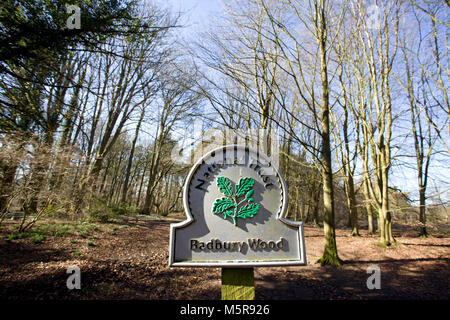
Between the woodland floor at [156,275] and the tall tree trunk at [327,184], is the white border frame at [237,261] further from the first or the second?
the tall tree trunk at [327,184]

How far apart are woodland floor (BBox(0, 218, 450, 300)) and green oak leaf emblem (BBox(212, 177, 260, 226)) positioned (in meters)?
2.87

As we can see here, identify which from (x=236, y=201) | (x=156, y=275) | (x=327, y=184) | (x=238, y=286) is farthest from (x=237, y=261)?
(x=327, y=184)

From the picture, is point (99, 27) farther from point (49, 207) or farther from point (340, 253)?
point (340, 253)

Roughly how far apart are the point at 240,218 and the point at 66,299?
A: 3551mm

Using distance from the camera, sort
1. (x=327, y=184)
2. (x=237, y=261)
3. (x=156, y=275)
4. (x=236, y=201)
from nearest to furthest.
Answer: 1. (x=237, y=261)
2. (x=236, y=201)
3. (x=156, y=275)
4. (x=327, y=184)

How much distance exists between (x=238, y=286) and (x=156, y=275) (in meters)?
3.66

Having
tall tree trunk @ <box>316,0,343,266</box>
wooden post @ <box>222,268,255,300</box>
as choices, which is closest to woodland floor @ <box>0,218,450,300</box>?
tall tree trunk @ <box>316,0,343,266</box>

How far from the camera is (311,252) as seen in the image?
714 cm

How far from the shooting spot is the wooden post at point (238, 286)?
1.84 m

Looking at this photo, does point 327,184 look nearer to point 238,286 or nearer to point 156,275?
point 238,286

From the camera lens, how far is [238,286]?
185 centimetres

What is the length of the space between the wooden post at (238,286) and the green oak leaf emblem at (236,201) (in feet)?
1.56
